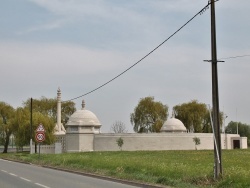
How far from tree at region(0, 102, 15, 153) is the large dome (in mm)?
11390

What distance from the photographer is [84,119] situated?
298 feet

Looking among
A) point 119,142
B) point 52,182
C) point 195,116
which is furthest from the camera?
point 195,116

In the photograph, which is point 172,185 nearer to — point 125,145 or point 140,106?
point 125,145

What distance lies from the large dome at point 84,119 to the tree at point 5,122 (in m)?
11.4

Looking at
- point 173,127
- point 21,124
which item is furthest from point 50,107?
point 21,124

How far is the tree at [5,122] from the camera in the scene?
8885 cm

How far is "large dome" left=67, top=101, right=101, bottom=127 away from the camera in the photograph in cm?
9006

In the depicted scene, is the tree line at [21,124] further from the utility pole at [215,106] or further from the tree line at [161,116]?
the utility pole at [215,106]

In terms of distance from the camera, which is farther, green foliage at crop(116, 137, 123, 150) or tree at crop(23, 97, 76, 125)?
tree at crop(23, 97, 76, 125)

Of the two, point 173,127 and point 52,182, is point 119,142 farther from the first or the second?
point 52,182

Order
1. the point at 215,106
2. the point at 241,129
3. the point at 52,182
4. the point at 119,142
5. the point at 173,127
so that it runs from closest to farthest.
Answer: the point at 215,106
the point at 52,182
the point at 119,142
the point at 173,127
the point at 241,129

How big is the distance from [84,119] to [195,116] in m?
43.3

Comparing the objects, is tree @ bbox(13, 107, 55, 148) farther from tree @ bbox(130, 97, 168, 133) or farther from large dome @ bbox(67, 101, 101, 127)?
tree @ bbox(130, 97, 168, 133)

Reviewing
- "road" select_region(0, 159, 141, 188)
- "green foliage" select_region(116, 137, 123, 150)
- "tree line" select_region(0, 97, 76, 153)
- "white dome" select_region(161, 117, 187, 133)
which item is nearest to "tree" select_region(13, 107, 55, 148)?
"tree line" select_region(0, 97, 76, 153)
